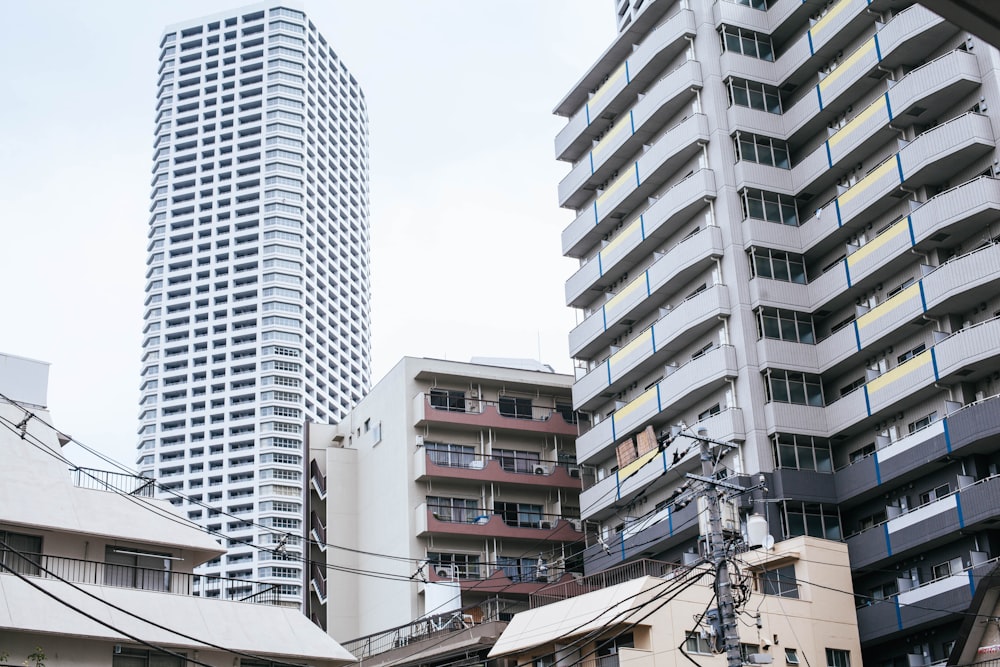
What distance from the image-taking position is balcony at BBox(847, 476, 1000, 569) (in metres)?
41.7

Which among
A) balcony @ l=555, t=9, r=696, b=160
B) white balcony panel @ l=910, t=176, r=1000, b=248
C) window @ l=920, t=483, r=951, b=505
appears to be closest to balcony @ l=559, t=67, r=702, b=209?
balcony @ l=555, t=9, r=696, b=160

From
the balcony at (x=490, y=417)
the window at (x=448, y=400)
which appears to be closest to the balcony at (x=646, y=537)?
the balcony at (x=490, y=417)

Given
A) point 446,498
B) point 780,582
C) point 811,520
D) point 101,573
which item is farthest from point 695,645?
point 446,498

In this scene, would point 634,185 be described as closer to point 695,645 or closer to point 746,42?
point 746,42

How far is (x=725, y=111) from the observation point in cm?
5716

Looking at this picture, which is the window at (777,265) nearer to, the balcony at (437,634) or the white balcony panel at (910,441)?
the white balcony panel at (910,441)

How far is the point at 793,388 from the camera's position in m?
51.6

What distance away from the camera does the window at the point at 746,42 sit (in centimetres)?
5825

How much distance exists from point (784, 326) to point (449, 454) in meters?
21.5

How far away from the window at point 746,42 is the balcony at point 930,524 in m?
25.0

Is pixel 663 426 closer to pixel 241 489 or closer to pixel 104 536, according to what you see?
pixel 104 536

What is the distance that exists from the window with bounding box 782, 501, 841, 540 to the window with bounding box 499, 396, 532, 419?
927 inches

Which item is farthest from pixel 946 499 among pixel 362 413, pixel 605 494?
pixel 362 413

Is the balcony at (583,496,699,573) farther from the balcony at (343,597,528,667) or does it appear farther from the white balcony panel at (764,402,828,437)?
the white balcony panel at (764,402,828,437)
